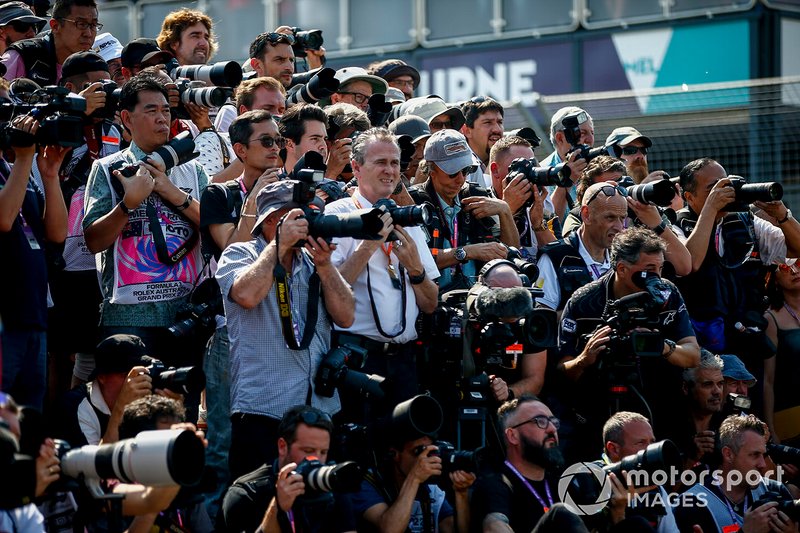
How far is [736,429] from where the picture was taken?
8.39 meters

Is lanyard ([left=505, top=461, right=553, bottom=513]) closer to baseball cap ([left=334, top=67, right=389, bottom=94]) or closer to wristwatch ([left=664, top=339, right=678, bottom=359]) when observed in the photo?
wristwatch ([left=664, top=339, right=678, bottom=359])

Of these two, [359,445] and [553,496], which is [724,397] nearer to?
[553,496]

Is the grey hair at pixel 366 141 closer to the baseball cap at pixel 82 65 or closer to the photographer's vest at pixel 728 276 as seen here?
the baseball cap at pixel 82 65

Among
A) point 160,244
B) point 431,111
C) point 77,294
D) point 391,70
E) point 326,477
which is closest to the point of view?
point 326,477

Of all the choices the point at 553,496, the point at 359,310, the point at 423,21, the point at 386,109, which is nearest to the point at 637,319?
the point at 553,496

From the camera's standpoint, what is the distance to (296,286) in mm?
6812

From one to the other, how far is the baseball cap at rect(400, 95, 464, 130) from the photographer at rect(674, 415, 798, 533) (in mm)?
2667

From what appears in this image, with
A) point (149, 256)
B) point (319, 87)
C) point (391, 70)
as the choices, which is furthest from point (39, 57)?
point (391, 70)

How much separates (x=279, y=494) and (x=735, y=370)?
3.68m

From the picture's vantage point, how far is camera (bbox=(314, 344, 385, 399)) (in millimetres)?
6637

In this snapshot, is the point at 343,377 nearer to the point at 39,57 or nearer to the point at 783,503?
the point at 783,503

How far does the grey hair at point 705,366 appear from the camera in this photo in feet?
28.0

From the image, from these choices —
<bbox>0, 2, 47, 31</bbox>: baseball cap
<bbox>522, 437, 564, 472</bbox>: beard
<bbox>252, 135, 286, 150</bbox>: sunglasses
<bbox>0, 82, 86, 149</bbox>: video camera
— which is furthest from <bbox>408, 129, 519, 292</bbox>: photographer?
<bbox>0, 2, 47, 31</bbox>: baseball cap

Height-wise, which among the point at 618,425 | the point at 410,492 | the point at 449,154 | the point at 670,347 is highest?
the point at 449,154
